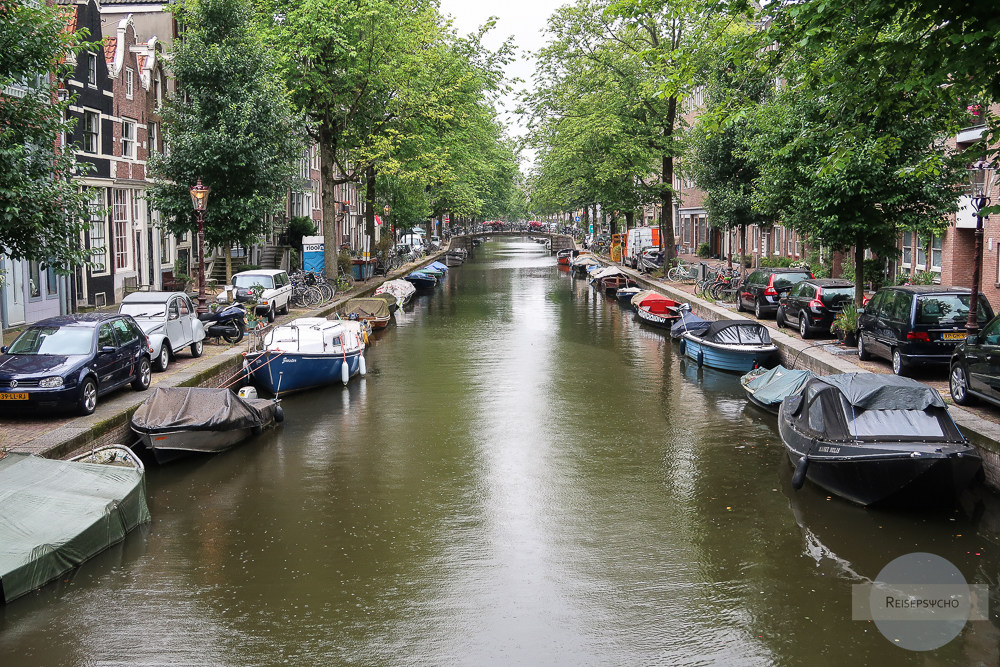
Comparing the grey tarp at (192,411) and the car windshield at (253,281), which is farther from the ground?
the car windshield at (253,281)

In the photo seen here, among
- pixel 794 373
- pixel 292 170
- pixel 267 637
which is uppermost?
pixel 292 170

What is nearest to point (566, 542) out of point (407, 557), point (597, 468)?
point (407, 557)

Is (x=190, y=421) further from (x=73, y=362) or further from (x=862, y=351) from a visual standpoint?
(x=862, y=351)

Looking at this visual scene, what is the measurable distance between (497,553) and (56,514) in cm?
500

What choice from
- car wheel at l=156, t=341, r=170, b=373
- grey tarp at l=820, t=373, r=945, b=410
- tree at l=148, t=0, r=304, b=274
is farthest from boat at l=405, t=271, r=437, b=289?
grey tarp at l=820, t=373, r=945, b=410

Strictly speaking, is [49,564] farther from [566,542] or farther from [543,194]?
[543,194]

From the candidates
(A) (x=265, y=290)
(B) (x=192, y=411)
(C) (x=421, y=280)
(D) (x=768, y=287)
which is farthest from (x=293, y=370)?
(C) (x=421, y=280)

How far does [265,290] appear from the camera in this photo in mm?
31031

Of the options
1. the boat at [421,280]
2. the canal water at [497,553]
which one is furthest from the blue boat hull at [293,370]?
the boat at [421,280]

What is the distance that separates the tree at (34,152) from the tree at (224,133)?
1458 cm

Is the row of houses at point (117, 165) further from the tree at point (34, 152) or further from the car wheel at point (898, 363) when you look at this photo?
the car wheel at point (898, 363)

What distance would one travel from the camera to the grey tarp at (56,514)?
32.4 feet

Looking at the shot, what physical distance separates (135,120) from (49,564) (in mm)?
29429

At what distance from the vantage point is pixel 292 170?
105ft
